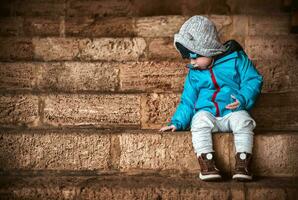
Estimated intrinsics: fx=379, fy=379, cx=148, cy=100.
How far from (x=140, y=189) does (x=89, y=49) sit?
186 centimetres

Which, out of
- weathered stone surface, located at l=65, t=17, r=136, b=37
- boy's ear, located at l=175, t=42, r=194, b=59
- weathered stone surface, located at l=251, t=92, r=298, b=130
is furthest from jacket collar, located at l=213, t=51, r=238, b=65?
weathered stone surface, located at l=65, t=17, r=136, b=37

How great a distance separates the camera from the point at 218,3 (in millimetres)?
4449

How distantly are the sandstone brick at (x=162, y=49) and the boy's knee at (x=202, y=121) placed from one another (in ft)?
4.19

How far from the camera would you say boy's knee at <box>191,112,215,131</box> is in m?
2.60

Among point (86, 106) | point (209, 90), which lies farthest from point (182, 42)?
point (86, 106)

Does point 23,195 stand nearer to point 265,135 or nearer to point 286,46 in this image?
point 265,135

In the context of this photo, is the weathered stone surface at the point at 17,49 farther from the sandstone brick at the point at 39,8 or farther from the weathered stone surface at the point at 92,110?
the weathered stone surface at the point at 92,110

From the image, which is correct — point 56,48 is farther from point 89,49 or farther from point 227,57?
point 227,57

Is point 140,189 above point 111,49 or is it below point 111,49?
below

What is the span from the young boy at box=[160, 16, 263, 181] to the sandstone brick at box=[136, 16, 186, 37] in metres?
1.23

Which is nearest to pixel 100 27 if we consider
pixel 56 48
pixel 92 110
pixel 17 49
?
pixel 56 48

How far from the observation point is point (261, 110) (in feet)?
10.2

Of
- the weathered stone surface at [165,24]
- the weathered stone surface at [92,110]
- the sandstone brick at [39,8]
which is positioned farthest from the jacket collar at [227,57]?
the sandstone brick at [39,8]

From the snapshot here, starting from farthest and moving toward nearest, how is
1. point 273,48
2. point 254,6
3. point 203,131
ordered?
point 254,6 → point 273,48 → point 203,131
